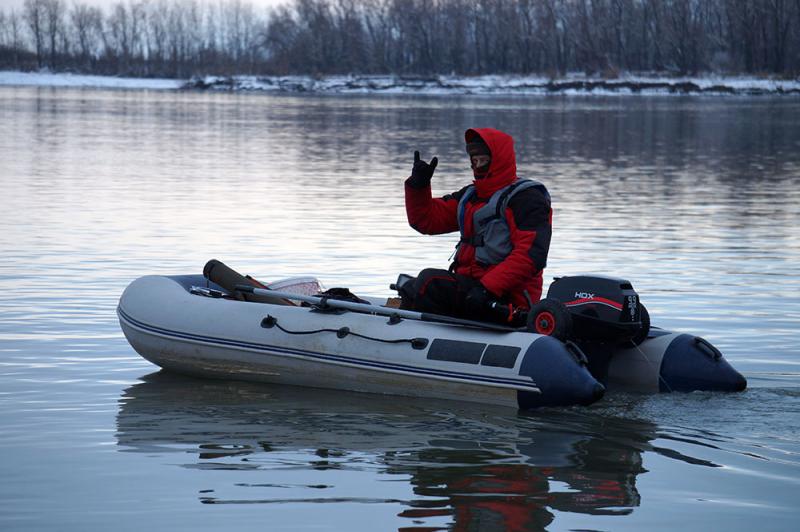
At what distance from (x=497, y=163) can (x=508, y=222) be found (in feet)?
1.11

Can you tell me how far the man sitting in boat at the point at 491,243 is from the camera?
6867 millimetres

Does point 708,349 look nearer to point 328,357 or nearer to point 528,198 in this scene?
point 528,198

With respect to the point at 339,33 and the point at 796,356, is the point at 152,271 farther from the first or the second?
the point at 339,33

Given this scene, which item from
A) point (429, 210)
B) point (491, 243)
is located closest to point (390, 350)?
point (491, 243)

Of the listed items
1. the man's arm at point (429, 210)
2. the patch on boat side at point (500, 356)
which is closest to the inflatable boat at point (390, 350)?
the patch on boat side at point (500, 356)

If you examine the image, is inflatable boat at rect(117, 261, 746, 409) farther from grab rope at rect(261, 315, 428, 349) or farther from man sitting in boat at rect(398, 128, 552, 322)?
man sitting in boat at rect(398, 128, 552, 322)

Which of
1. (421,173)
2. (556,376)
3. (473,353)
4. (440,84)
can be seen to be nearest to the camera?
(556,376)

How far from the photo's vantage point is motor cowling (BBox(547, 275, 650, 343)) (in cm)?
672

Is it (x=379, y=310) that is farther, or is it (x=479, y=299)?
(x=379, y=310)

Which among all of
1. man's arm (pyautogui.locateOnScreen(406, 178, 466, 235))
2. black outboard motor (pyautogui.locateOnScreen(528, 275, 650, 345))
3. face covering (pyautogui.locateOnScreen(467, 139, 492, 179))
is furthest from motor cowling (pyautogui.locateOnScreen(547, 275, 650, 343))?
man's arm (pyautogui.locateOnScreen(406, 178, 466, 235))

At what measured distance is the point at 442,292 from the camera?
23.4ft

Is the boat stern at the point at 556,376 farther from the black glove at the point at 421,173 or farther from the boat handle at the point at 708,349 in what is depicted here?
the black glove at the point at 421,173

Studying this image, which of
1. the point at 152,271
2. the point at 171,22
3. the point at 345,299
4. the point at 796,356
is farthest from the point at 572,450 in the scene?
the point at 171,22

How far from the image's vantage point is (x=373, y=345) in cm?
710
